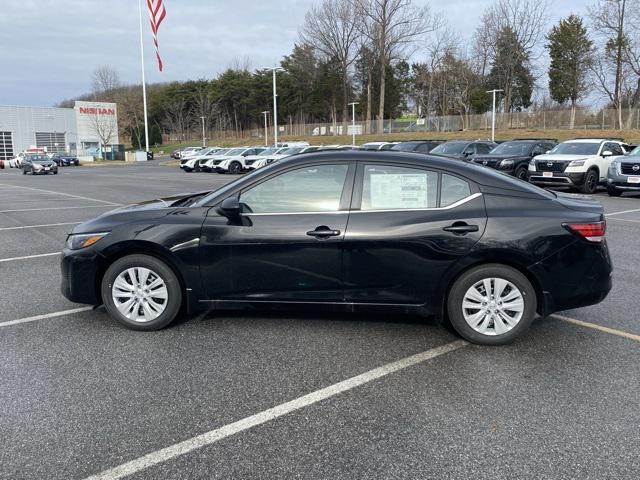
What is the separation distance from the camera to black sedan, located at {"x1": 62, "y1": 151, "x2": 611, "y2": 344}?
4355 mm

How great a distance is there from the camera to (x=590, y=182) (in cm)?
1738

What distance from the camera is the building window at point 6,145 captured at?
72.5m

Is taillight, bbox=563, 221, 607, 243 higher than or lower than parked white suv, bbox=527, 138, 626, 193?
lower

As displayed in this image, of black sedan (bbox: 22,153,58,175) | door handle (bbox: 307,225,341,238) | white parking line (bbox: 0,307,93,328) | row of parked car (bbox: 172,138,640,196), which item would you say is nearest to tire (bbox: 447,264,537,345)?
door handle (bbox: 307,225,341,238)

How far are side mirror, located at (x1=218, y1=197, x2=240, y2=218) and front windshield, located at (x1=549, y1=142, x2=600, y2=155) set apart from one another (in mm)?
16559

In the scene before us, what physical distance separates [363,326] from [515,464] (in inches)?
85.4

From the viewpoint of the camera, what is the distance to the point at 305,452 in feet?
9.63

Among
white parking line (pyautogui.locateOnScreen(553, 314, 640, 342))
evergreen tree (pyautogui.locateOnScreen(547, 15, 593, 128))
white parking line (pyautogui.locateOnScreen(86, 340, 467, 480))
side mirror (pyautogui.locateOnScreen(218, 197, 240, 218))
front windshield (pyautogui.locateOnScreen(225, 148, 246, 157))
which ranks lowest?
white parking line (pyautogui.locateOnScreen(86, 340, 467, 480))

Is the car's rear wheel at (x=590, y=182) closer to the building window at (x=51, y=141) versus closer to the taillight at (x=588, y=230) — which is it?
the taillight at (x=588, y=230)

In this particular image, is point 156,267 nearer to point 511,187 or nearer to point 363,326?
point 363,326

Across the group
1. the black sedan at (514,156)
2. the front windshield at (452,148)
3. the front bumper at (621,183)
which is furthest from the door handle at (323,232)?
the front windshield at (452,148)

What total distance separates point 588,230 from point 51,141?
8371cm

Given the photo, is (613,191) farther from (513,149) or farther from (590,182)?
(513,149)

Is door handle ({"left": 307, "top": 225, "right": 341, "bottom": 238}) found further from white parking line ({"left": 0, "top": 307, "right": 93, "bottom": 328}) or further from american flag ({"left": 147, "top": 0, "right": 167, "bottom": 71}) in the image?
american flag ({"left": 147, "top": 0, "right": 167, "bottom": 71})
